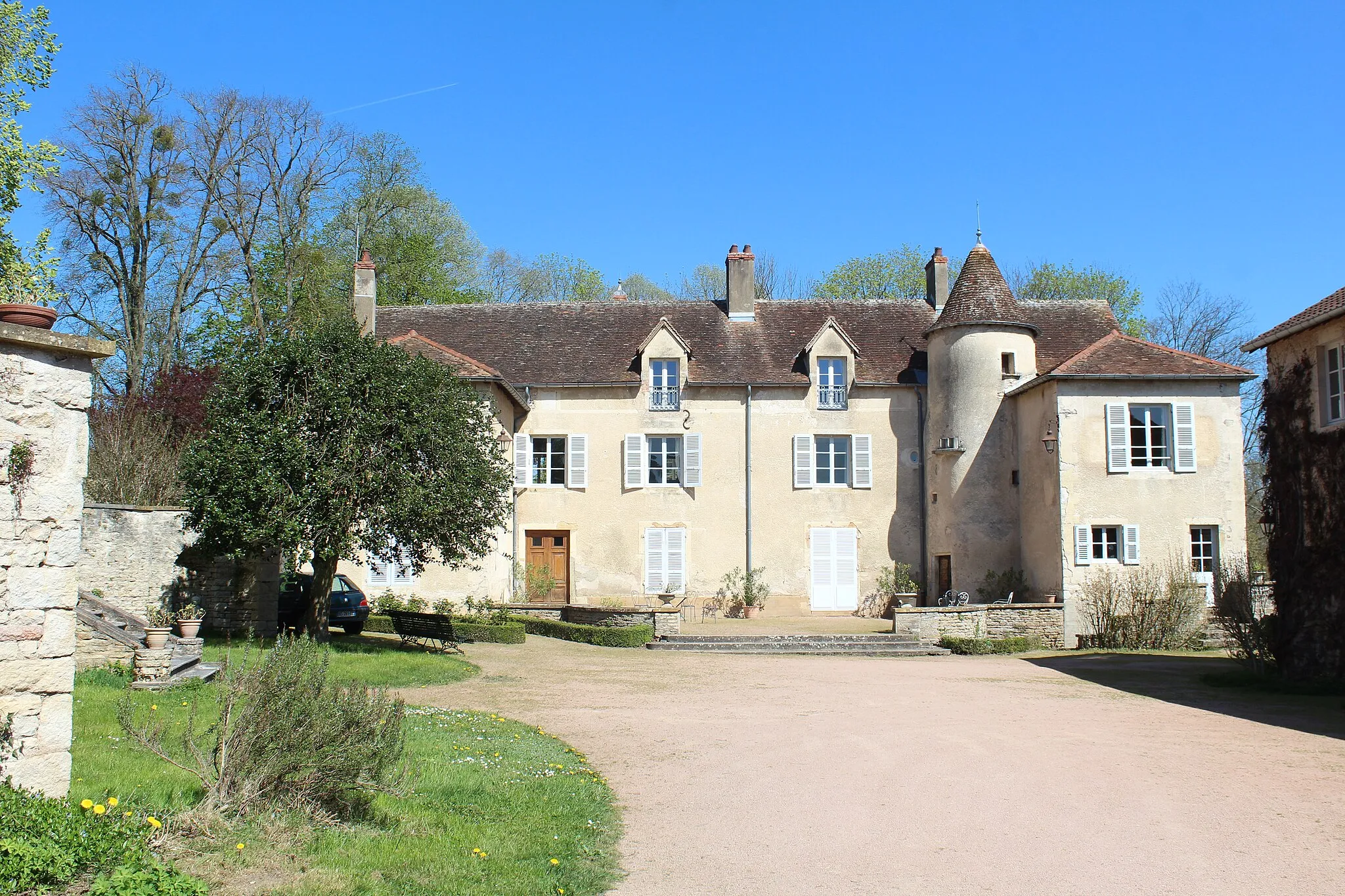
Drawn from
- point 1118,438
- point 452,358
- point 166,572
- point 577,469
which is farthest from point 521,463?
point 1118,438

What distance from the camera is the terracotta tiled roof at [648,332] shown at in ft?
88.9

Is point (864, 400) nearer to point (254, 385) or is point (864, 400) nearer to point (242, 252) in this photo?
point (254, 385)

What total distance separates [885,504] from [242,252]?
828 inches

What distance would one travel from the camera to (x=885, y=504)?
2667cm

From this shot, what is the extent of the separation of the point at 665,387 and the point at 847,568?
6.46 metres

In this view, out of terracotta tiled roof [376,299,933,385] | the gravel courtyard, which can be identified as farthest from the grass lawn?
terracotta tiled roof [376,299,933,385]

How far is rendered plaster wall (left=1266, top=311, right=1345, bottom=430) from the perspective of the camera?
14.5 meters

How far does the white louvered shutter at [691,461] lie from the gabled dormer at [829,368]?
10.3 feet

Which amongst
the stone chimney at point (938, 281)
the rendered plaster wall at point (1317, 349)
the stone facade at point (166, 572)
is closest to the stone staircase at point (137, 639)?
the stone facade at point (166, 572)

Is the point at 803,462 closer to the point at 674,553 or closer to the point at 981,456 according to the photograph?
the point at 674,553

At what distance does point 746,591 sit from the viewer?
26.0m

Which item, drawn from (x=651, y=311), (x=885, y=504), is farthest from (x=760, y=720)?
(x=651, y=311)

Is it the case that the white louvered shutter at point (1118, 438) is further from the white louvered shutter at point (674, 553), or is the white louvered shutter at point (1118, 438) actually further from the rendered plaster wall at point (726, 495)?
the white louvered shutter at point (674, 553)

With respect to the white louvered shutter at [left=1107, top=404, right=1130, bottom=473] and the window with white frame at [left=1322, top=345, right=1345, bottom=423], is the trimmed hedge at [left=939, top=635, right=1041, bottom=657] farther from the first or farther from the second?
the window with white frame at [left=1322, top=345, right=1345, bottom=423]
